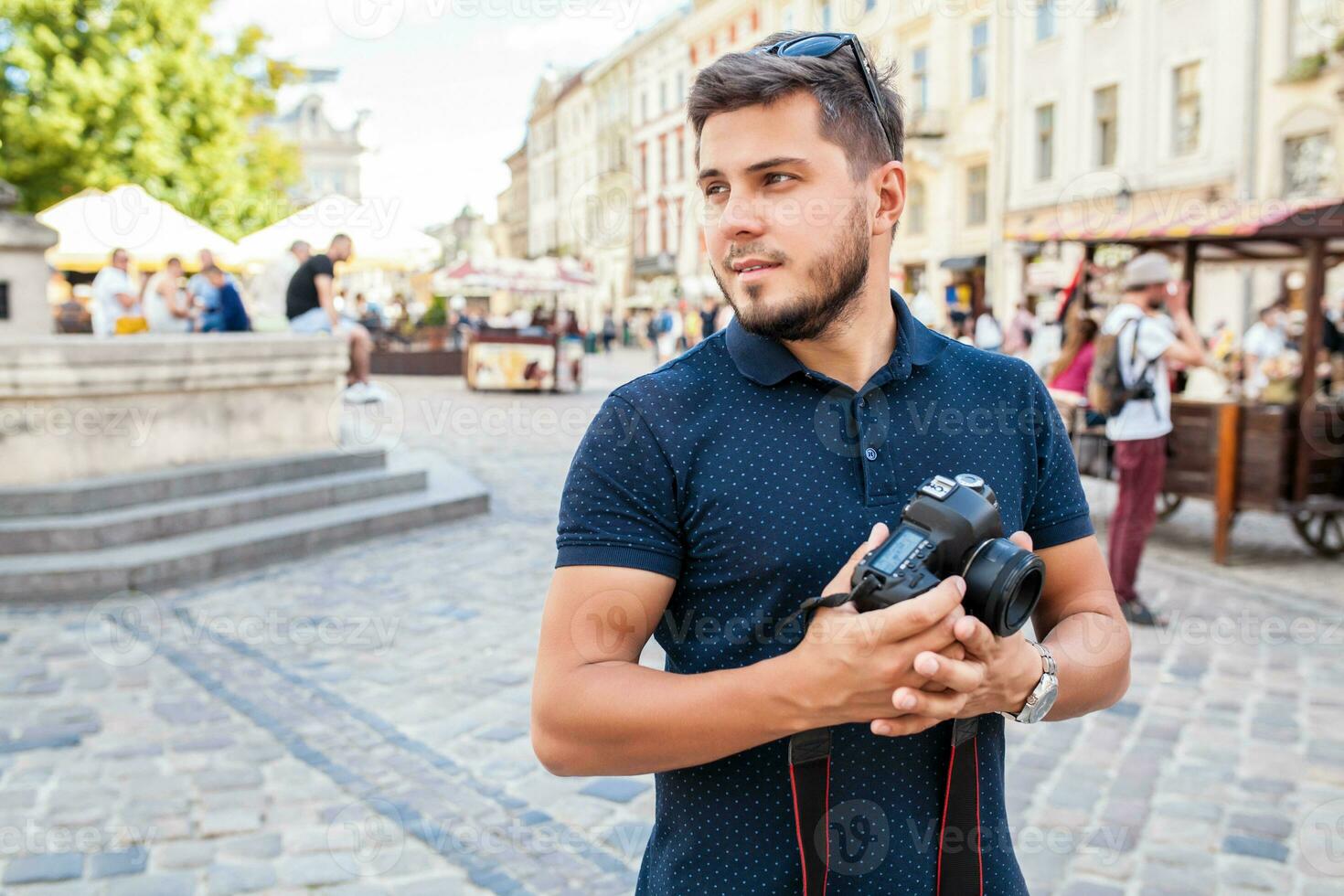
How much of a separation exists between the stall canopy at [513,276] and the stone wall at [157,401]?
49.5 feet

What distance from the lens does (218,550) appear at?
7699 mm

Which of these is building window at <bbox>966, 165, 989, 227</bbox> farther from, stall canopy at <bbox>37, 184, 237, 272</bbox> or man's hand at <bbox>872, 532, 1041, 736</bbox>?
man's hand at <bbox>872, 532, 1041, 736</bbox>

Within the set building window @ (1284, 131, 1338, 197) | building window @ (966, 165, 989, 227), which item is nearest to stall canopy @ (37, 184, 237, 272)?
building window @ (1284, 131, 1338, 197)

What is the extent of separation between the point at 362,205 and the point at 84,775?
12.6 m

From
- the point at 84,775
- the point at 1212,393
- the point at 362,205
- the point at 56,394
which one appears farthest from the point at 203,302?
the point at 1212,393

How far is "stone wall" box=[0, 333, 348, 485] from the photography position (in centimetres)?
773

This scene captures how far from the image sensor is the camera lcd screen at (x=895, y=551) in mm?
1295

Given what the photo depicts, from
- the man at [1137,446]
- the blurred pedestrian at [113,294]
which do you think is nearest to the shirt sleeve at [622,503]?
the man at [1137,446]

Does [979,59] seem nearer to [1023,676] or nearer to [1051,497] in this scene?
[1051,497]

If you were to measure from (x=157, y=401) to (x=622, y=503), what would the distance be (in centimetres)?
789

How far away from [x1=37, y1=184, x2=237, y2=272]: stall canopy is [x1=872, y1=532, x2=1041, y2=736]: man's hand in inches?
677

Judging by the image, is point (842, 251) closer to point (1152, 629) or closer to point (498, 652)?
point (498, 652)

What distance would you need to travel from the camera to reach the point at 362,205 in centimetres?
1593

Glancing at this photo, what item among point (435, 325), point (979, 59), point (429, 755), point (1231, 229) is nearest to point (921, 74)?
point (979, 59)
